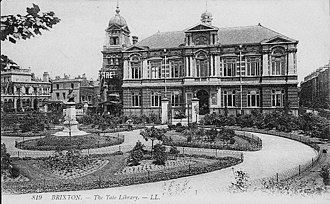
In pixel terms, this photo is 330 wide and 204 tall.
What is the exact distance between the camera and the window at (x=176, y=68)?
39.5 meters

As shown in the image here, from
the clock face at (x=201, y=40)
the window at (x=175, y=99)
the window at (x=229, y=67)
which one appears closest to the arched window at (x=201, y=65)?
the clock face at (x=201, y=40)

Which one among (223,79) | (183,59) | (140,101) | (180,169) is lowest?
(180,169)

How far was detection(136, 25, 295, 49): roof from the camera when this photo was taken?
37.2 metres

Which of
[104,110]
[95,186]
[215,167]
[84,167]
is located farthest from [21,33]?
[104,110]

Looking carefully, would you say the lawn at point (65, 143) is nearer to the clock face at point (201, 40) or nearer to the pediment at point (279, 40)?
the clock face at point (201, 40)

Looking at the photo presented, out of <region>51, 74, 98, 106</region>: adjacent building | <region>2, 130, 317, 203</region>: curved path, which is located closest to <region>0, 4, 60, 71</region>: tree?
<region>2, 130, 317, 203</region>: curved path

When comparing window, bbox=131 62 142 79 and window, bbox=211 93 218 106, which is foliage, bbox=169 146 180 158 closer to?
window, bbox=211 93 218 106

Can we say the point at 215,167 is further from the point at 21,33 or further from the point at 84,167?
the point at 21,33

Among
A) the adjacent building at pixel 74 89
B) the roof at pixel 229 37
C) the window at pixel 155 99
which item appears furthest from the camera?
the adjacent building at pixel 74 89

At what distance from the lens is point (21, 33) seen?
6.37 meters

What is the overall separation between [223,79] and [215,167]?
2576 centimetres

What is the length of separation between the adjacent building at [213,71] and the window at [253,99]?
0.12 metres

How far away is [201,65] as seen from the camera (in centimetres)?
3847

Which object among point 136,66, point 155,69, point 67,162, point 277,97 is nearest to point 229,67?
point 277,97
